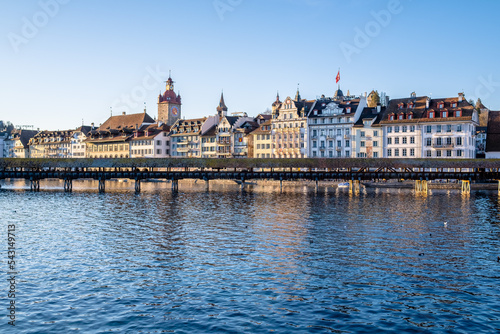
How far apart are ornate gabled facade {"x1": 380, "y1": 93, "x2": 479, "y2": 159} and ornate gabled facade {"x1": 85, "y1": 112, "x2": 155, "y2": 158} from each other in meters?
82.1

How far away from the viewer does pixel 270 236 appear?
38.3 m

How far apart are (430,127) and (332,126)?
77.5ft

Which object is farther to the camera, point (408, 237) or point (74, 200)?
point (74, 200)

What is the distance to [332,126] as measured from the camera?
390ft

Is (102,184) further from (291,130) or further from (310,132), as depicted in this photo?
(310,132)

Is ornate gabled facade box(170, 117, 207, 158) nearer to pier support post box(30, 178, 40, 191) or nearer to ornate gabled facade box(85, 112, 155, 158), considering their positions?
ornate gabled facade box(85, 112, 155, 158)

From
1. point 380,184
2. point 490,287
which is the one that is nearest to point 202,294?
point 490,287

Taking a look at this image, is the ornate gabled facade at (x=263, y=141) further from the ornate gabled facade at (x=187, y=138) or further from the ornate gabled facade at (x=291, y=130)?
the ornate gabled facade at (x=187, y=138)

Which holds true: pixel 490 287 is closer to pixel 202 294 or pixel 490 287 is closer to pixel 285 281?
pixel 285 281

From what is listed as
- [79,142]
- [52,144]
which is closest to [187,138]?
[79,142]

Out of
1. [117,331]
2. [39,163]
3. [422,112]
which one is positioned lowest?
[117,331]

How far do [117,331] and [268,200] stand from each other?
52.0 m

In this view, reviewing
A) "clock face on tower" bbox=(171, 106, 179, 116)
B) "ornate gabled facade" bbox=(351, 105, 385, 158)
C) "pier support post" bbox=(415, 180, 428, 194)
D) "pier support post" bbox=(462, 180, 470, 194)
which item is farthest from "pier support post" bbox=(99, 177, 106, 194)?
"clock face on tower" bbox=(171, 106, 179, 116)

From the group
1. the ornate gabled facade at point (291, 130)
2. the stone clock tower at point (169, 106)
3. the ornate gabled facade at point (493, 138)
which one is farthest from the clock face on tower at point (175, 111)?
the ornate gabled facade at point (493, 138)
